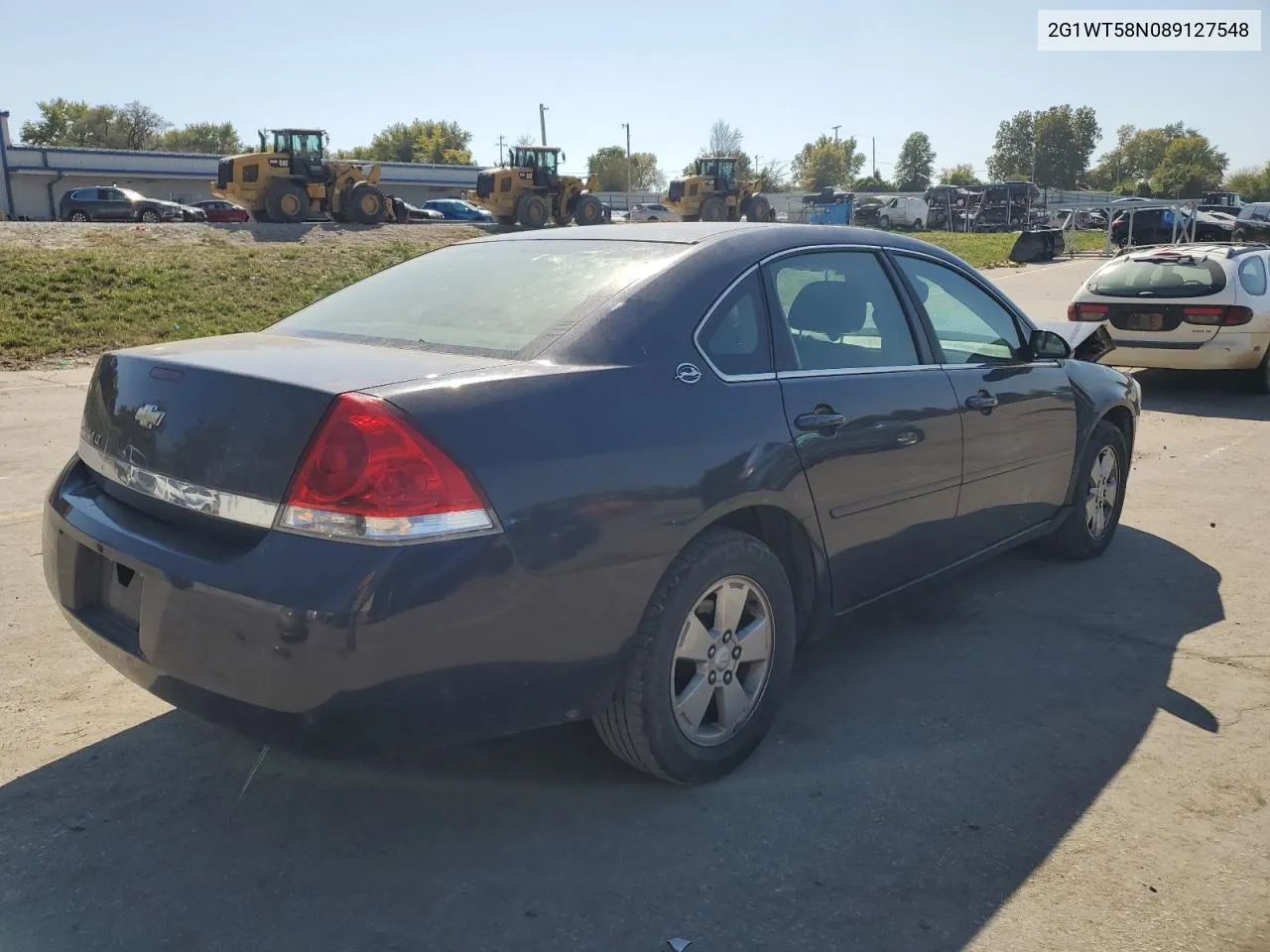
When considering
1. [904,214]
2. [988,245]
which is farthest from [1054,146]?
[988,245]

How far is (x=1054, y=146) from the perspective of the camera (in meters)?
123

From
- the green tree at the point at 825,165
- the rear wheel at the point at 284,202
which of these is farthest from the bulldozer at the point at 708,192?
the green tree at the point at 825,165

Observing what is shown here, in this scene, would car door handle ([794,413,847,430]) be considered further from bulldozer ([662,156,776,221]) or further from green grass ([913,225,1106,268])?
bulldozer ([662,156,776,221])

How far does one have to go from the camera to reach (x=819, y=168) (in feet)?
416

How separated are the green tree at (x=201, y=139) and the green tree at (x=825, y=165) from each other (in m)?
61.1

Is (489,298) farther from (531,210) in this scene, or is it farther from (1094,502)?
(531,210)

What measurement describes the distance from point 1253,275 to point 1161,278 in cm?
85

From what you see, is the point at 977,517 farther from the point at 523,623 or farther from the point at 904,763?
the point at 523,623

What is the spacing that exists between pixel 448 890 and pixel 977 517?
2.63m

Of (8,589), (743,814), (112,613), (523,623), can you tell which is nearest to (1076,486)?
(743,814)

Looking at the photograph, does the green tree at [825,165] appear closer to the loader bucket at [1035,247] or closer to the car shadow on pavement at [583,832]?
the loader bucket at [1035,247]

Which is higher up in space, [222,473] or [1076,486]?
[222,473]

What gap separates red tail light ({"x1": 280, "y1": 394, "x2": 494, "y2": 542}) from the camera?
8.25 ft

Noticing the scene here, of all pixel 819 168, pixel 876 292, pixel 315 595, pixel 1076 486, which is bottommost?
pixel 1076 486
